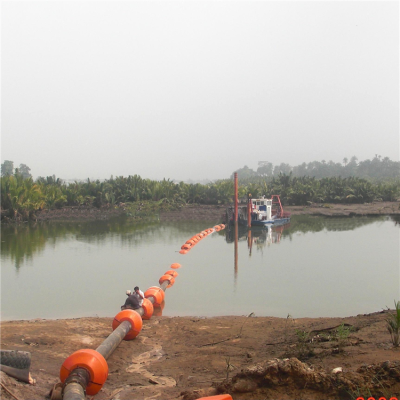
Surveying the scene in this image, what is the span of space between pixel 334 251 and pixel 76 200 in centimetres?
2170

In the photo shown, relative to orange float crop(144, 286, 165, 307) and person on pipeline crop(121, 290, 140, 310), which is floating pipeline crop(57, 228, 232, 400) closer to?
person on pipeline crop(121, 290, 140, 310)

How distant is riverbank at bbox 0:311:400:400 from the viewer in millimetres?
3455

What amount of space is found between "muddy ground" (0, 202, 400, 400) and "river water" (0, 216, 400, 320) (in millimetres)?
1994

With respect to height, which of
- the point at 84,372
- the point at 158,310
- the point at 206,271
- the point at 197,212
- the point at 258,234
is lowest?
the point at 158,310

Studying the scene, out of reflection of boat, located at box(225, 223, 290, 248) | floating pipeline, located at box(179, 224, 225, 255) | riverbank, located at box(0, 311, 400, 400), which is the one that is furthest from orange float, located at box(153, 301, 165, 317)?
reflection of boat, located at box(225, 223, 290, 248)

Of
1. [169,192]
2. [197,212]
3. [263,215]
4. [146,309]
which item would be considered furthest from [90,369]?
[169,192]

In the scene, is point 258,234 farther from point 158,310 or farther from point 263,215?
point 158,310

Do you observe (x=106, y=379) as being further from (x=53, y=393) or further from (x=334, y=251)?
(x=334, y=251)

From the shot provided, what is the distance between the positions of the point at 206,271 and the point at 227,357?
307 inches

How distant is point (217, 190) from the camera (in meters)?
36.1

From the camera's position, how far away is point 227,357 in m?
5.36

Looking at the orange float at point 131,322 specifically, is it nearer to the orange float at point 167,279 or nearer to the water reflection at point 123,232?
the orange float at point 167,279

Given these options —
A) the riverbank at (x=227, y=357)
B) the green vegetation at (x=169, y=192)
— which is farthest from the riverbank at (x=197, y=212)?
the riverbank at (x=227, y=357)

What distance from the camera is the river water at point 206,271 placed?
946cm
